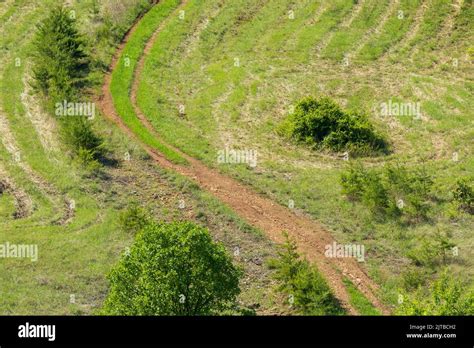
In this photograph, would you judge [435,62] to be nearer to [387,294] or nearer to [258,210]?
[258,210]

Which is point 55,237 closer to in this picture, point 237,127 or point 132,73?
point 237,127

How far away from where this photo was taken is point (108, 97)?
216 ft

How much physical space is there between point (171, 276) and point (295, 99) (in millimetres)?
30966

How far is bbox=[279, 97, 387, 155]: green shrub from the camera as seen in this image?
6022 cm

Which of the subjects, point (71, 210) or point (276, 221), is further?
point (71, 210)

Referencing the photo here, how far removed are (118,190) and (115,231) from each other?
4910 mm

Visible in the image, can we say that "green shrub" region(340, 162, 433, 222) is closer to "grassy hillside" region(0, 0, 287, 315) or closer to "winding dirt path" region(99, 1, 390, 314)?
"winding dirt path" region(99, 1, 390, 314)

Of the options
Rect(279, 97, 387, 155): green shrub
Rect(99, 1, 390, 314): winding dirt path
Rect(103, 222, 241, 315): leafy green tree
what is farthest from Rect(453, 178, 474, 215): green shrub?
Rect(103, 222, 241, 315): leafy green tree

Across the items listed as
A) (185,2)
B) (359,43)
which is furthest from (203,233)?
(185,2)

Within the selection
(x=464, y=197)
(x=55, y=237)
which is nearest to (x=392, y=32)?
(x=464, y=197)

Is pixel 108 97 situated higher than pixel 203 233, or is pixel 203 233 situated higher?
pixel 108 97

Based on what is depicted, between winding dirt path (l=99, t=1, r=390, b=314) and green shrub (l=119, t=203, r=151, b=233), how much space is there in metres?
5.55

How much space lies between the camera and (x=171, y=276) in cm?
3772

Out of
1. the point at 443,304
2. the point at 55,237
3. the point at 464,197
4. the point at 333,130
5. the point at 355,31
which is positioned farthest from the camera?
the point at 355,31
